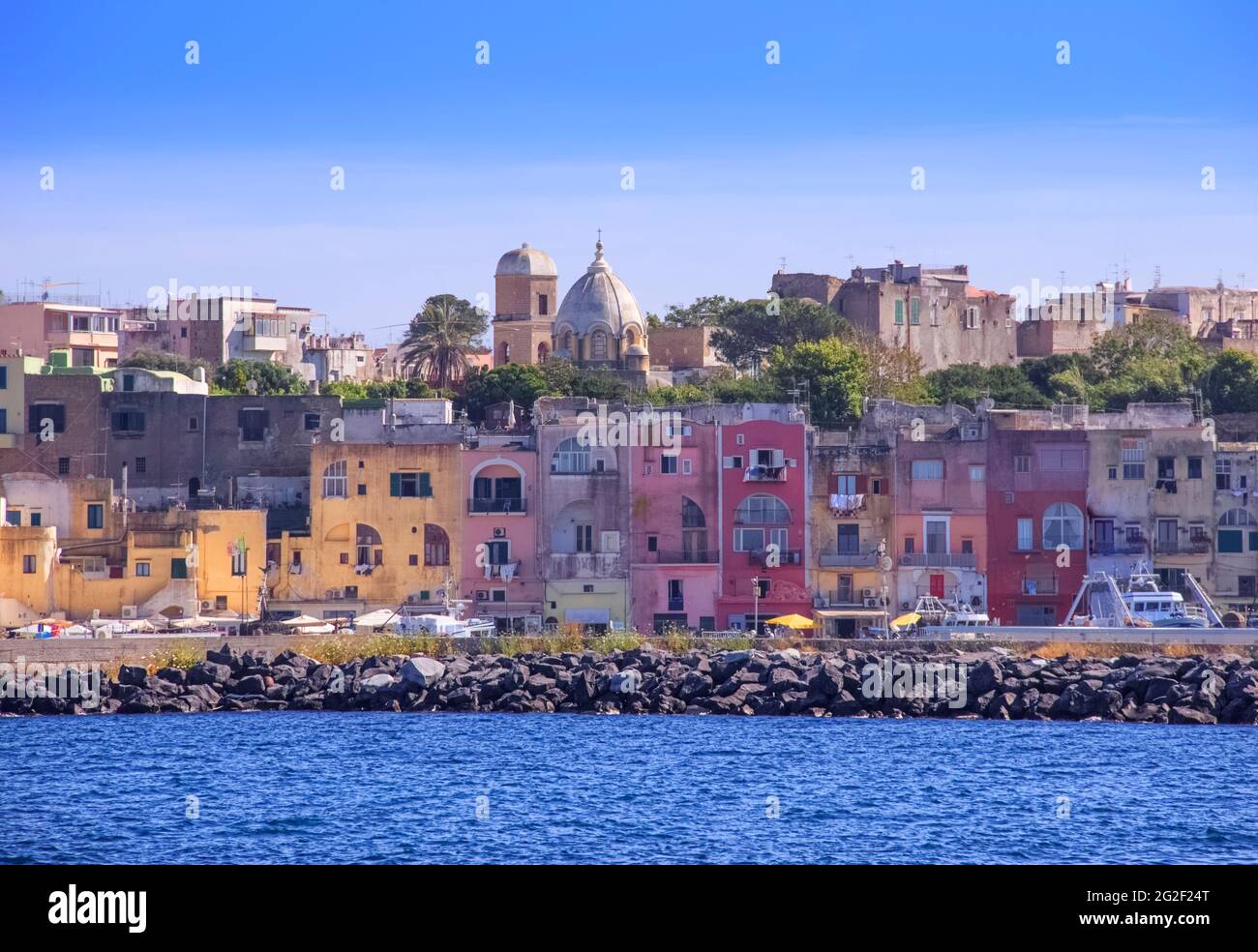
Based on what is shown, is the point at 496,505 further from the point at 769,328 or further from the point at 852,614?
the point at 769,328

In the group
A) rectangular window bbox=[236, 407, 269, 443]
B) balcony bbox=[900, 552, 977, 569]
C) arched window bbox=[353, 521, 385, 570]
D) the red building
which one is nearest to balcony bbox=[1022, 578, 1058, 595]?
the red building

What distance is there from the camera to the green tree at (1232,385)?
7606cm

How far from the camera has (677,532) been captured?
58625mm

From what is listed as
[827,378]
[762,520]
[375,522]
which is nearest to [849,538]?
[762,520]

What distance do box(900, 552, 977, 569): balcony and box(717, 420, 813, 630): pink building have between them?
323cm

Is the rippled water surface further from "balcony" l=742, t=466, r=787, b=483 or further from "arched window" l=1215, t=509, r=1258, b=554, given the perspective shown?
"arched window" l=1215, t=509, r=1258, b=554

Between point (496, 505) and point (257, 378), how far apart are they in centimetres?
2653

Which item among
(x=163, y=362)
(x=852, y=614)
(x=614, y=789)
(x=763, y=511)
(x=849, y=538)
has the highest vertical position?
(x=163, y=362)
